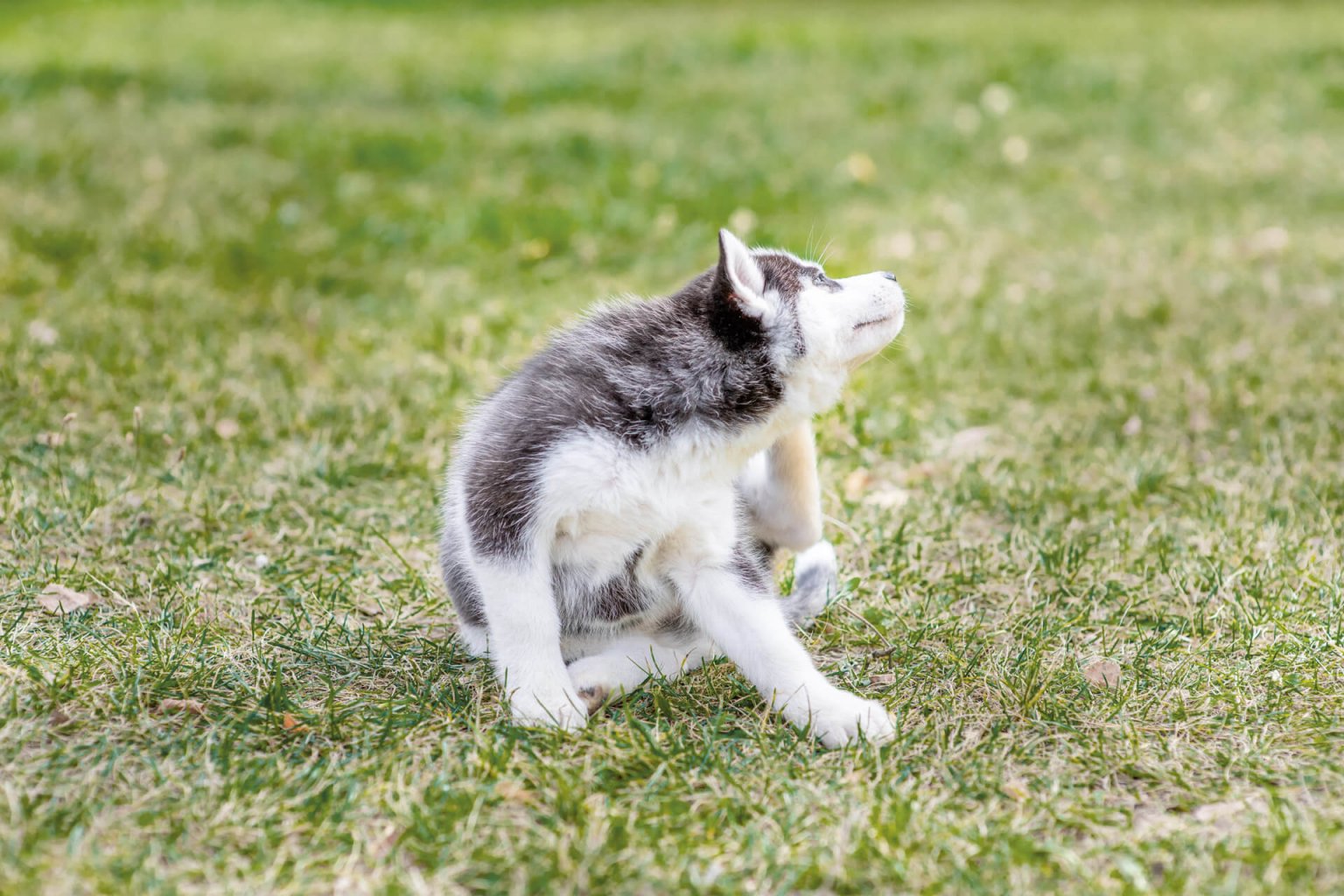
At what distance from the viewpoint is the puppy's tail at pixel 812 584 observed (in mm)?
3516

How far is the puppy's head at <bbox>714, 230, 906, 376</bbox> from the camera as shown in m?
2.96

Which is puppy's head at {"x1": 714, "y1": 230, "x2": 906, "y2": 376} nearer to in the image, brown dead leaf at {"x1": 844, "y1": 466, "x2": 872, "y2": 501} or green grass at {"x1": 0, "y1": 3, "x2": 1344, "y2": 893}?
green grass at {"x1": 0, "y1": 3, "x2": 1344, "y2": 893}

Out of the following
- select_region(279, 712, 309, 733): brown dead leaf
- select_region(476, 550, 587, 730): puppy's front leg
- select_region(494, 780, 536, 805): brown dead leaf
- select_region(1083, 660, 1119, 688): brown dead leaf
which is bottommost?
select_region(1083, 660, 1119, 688): brown dead leaf

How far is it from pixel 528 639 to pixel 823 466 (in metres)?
1.96

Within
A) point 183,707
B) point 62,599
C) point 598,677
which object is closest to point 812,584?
point 598,677

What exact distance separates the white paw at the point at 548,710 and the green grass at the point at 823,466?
50 millimetres

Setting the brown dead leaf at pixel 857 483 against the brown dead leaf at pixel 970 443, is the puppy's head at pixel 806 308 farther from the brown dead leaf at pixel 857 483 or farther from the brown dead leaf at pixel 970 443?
the brown dead leaf at pixel 970 443

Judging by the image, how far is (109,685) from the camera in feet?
9.75

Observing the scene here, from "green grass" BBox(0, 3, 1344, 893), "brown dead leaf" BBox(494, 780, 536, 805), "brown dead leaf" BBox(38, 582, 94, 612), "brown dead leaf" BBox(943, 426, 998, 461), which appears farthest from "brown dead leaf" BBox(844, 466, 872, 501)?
"brown dead leaf" BBox(38, 582, 94, 612)

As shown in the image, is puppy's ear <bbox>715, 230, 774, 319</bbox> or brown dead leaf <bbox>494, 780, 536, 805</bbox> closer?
brown dead leaf <bbox>494, 780, 536, 805</bbox>

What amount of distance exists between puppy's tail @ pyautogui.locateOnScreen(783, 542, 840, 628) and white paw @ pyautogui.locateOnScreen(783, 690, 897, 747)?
0.59 m

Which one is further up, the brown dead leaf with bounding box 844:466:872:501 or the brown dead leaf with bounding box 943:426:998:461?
the brown dead leaf with bounding box 844:466:872:501

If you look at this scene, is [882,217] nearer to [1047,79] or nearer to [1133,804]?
[1047,79]

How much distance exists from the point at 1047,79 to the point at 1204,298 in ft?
15.2
